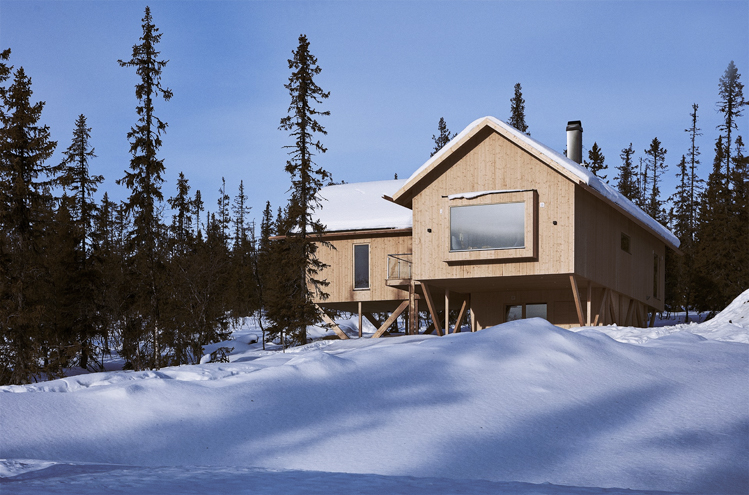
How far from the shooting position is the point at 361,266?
25.1 metres

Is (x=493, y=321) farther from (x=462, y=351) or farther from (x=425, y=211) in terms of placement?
(x=462, y=351)

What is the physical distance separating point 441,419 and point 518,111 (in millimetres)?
43626

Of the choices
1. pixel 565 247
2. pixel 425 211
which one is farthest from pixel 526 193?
pixel 425 211

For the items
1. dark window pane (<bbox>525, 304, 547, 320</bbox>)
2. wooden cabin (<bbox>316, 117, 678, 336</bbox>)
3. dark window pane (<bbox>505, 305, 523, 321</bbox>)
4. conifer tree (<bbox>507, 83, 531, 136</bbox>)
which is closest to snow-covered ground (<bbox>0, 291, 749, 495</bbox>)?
wooden cabin (<bbox>316, 117, 678, 336</bbox>)

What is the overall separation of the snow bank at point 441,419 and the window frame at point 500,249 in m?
9.63

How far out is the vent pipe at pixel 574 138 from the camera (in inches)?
1012

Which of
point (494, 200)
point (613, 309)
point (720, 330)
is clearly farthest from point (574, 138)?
point (720, 330)

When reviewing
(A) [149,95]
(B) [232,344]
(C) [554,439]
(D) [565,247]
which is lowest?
(B) [232,344]

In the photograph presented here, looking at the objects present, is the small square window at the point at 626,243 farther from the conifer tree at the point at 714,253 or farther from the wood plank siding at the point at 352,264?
the conifer tree at the point at 714,253

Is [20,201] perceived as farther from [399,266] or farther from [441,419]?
[441,419]

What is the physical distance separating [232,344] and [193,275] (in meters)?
12.9

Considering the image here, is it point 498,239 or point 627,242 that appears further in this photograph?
point 627,242

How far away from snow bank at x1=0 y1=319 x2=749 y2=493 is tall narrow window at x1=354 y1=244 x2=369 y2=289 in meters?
→ 15.0

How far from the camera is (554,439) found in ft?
23.1
